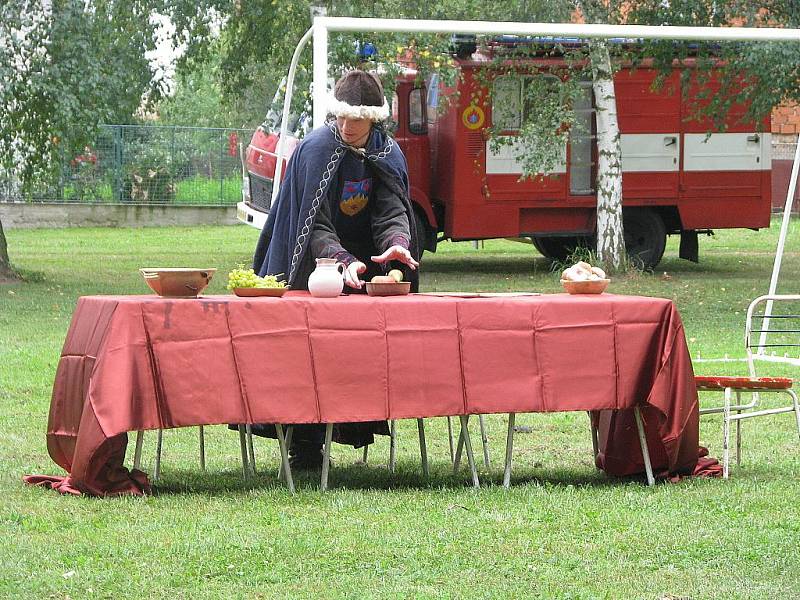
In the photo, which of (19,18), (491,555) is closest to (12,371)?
(491,555)

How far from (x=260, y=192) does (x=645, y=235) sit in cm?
489

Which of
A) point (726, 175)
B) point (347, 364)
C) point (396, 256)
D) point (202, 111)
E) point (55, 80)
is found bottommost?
point (347, 364)

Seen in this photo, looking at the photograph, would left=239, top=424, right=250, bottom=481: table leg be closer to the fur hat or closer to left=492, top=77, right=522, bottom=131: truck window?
the fur hat

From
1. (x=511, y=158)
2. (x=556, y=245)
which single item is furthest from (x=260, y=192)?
(x=556, y=245)

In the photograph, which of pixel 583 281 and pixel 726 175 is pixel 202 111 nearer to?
pixel 726 175

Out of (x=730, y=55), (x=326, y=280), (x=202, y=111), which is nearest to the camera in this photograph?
(x=326, y=280)

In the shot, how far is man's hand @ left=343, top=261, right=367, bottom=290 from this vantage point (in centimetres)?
559

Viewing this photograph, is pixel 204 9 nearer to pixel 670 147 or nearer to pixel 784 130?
pixel 670 147

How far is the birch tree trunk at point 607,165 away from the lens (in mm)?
16000

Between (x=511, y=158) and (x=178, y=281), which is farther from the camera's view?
(x=511, y=158)

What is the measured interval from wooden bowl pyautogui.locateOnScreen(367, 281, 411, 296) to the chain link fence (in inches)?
864

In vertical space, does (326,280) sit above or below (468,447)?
above

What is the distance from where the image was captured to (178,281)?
5.29m

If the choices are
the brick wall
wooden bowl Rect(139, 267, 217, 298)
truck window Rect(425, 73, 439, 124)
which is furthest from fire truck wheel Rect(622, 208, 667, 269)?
the brick wall
